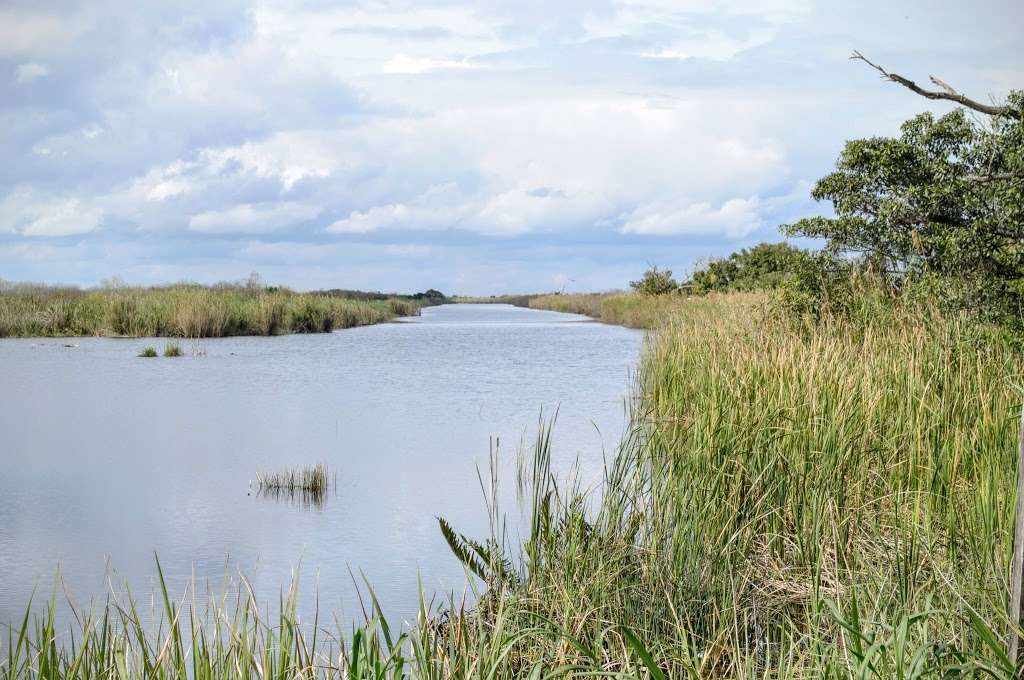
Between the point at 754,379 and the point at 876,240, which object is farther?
the point at 876,240

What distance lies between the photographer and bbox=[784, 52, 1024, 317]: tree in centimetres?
805

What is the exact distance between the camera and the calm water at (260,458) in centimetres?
556

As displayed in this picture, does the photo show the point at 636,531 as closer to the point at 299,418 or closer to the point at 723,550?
the point at 723,550

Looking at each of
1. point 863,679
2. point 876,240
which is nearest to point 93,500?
point 863,679

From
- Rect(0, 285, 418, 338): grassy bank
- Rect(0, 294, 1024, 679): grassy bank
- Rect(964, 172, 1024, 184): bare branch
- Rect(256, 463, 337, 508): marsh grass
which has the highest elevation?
Rect(964, 172, 1024, 184): bare branch

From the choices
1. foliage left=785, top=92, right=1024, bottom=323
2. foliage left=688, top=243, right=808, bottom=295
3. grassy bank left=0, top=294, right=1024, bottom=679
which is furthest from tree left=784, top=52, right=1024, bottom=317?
foliage left=688, top=243, right=808, bottom=295

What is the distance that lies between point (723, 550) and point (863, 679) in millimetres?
1738

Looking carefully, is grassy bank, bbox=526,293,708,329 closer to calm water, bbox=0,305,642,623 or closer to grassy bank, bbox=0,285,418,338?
calm water, bbox=0,305,642,623

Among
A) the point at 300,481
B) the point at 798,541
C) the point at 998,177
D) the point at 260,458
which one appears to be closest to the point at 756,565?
the point at 798,541

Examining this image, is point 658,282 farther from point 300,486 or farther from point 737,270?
point 300,486

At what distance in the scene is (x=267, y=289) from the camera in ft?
116

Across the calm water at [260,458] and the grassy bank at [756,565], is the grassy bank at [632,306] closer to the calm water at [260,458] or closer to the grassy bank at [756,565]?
the calm water at [260,458]

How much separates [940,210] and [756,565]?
19.4 feet

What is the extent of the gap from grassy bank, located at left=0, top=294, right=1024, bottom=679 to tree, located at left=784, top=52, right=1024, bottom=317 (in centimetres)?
183
